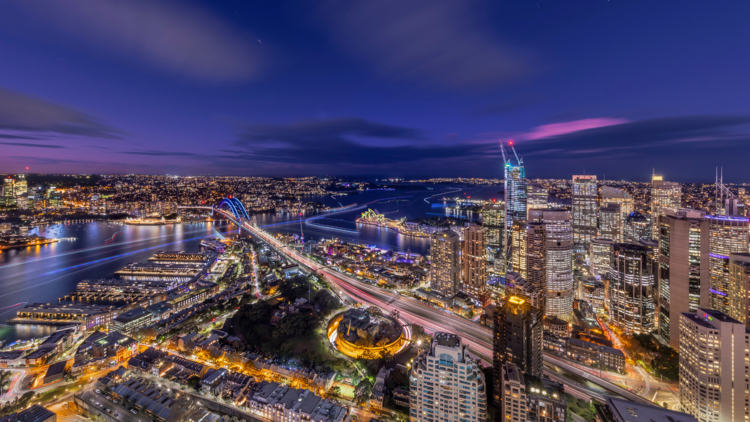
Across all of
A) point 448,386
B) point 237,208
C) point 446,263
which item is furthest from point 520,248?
point 237,208

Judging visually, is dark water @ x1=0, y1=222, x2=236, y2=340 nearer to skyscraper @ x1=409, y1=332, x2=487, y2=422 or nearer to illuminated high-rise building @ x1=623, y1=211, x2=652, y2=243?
skyscraper @ x1=409, y1=332, x2=487, y2=422

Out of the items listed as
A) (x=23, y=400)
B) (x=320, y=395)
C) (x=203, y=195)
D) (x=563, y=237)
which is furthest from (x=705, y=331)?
(x=203, y=195)

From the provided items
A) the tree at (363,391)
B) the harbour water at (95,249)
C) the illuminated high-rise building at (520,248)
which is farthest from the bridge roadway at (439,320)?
the harbour water at (95,249)

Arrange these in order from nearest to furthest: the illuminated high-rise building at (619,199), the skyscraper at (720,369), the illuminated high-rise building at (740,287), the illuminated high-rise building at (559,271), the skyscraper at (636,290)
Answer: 1. the skyscraper at (720,369)
2. the illuminated high-rise building at (740,287)
3. the skyscraper at (636,290)
4. the illuminated high-rise building at (559,271)
5. the illuminated high-rise building at (619,199)

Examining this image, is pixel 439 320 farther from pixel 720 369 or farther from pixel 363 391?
pixel 720 369

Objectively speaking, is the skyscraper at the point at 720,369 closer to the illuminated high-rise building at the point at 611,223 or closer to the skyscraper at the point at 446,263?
the skyscraper at the point at 446,263
